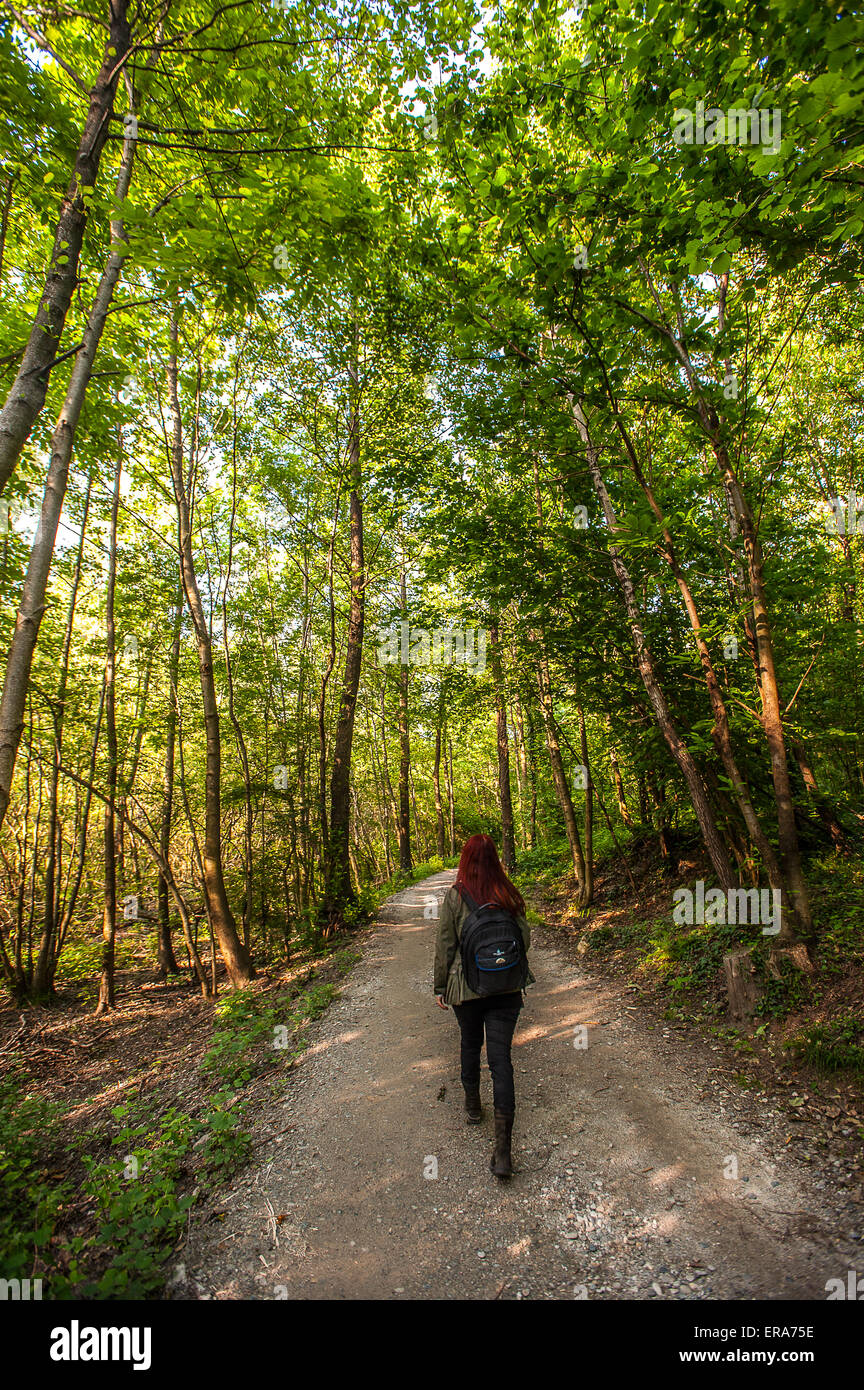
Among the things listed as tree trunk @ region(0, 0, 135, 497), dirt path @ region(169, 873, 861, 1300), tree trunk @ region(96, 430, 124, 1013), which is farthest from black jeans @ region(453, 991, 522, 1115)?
tree trunk @ region(96, 430, 124, 1013)

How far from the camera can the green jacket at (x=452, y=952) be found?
11.9 feet

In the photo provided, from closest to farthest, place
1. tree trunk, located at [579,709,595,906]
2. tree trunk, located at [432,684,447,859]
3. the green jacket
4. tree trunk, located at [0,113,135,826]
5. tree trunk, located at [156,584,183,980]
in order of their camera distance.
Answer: tree trunk, located at [0,113,135,826]
the green jacket
tree trunk, located at [579,709,595,906]
tree trunk, located at [156,584,183,980]
tree trunk, located at [432,684,447,859]

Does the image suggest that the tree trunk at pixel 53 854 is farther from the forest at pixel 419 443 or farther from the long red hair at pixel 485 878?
the long red hair at pixel 485 878

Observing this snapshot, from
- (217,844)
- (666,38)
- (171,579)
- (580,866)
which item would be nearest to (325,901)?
(217,844)

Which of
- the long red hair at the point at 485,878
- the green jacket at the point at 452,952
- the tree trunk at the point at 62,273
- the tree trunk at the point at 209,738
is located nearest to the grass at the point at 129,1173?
the green jacket at the point at 452,952

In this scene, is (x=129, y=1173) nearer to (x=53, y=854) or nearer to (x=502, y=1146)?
(x=502, y=1146)

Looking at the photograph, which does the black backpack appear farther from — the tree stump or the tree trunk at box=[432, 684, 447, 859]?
the tree trunk at box=[432, 684, 447, 859]

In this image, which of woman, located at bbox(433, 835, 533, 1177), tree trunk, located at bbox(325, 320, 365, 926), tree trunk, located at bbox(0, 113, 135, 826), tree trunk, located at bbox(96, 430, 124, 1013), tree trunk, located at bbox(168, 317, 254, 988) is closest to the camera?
tree trunk, located at bbox(0, 113, 135, 826)

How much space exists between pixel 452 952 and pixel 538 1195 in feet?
4.73

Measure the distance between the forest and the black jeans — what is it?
1.97 meters

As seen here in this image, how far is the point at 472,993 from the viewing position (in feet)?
11.5

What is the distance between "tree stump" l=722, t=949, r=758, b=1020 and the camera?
4.55 m

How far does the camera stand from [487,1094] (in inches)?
167
